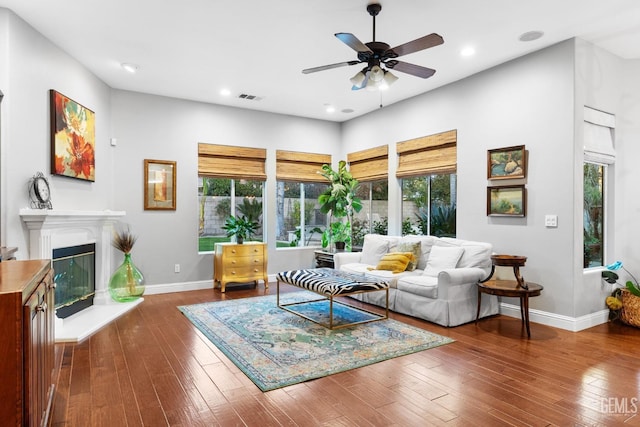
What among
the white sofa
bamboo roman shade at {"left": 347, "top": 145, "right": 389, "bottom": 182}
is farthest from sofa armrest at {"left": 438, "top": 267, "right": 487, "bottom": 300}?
bamboo roman shade at {"left": 347, "top": 145, "right": 389, "bottom": 182}

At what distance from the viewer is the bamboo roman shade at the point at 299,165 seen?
693 cm

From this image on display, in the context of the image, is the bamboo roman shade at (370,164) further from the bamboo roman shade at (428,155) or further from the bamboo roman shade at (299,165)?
the bamboo roman shade at (299,165)

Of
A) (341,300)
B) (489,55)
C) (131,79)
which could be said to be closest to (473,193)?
(489,55)

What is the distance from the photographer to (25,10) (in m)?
3.41

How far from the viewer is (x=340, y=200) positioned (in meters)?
6.68

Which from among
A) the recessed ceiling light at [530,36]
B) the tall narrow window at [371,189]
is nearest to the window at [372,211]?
the tall narrow window at [371,189]

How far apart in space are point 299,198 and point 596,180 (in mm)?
4670

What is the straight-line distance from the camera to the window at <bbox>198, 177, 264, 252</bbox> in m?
6.35

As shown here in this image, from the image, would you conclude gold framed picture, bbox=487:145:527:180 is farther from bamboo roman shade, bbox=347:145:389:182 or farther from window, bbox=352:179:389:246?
window, bbox=352:179:389:246

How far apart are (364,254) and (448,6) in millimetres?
3537

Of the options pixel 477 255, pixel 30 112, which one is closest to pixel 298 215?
pixel 477 255

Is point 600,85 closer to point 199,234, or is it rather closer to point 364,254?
point 364,254

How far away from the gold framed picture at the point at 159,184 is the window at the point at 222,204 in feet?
1.62

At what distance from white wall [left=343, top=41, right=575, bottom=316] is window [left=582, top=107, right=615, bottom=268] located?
0.35 meters
